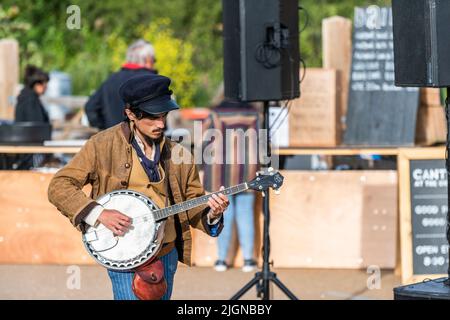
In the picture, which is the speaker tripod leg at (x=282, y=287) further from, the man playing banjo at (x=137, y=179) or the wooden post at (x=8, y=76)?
the wooden post at (x=8, y=76)

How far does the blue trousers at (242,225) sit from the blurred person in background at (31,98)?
8.08ft

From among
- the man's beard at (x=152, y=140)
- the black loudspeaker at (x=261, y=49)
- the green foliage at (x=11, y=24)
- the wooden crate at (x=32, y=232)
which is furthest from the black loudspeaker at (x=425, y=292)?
the green foliage at (x=11, y=24)

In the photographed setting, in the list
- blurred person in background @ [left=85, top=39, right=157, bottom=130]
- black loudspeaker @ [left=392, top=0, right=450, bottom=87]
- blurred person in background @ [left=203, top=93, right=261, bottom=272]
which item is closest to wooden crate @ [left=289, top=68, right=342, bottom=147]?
blurred person in background @ [left=203, top=93, right=261, bottom=272]

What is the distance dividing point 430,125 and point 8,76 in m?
4.96

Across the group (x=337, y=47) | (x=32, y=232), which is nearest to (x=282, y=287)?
(x=32, y=232)

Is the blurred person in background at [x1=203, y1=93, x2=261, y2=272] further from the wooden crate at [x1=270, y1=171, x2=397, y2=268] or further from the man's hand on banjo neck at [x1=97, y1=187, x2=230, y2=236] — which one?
the man's hand on banjo neck at [x1=97, y1=187, x2=230, y2=236]

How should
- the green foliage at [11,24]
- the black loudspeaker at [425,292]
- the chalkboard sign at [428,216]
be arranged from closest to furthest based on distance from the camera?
the black loudspeaker at [425,292] < the chalkboard sign at [428,216] < the green foliage at [11,24]

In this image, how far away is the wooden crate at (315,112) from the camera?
31.4 feet

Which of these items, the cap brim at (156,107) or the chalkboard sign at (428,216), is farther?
the chalkboard sign at (428,216)

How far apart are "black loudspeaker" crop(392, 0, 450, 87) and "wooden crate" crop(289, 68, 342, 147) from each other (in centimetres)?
330

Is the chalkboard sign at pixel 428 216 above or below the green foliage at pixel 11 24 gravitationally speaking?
below

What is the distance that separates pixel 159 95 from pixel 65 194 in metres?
0.62

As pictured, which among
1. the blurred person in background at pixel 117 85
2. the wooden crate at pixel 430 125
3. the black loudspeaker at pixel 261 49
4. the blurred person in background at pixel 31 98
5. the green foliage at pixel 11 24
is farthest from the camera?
the green foliage at pixel 11 24

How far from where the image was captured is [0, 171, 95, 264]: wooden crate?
30.6 feet
